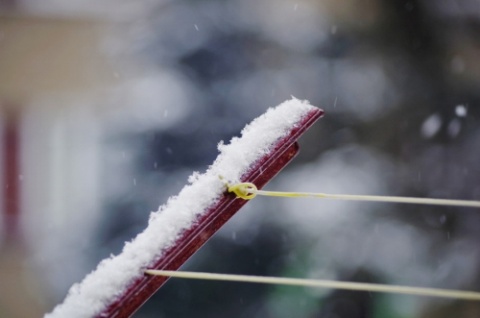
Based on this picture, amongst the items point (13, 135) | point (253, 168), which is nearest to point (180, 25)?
point (13, 135)

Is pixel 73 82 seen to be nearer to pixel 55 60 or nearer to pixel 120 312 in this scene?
pixel 55 60

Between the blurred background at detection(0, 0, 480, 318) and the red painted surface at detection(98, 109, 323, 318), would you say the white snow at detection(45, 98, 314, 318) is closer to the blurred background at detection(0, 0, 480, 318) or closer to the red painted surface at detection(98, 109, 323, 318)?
the red painted surface at detection(98, 109, 323, 318)

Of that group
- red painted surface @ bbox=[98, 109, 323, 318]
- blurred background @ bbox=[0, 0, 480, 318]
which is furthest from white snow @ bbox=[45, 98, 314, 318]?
blurred background @ bbox=[0, 0, 480, 318]

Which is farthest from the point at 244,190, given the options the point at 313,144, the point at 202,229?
the point at 313,144

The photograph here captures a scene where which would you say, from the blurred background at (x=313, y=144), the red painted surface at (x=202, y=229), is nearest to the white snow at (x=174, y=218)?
the red painted surface at (x=202, y=229)

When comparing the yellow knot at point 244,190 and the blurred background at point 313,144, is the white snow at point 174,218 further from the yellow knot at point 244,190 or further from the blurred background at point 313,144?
the blurred background at point 313,144
